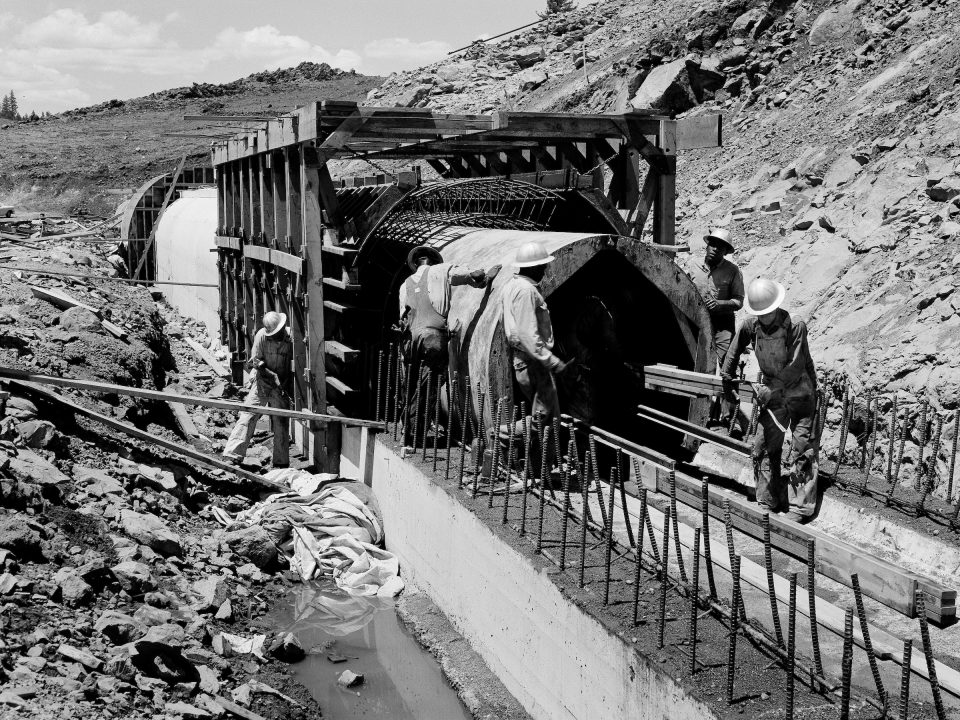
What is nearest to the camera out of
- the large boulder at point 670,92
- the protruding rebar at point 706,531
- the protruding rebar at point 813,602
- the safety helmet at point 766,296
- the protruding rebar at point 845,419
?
the protruding rebar at point 813,602

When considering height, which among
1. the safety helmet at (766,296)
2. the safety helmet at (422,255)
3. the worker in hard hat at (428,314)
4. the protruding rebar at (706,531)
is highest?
the safety helmet at (422,255)

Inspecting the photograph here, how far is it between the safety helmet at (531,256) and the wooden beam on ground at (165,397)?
2.61 metres

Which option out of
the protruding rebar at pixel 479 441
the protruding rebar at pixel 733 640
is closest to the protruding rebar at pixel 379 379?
the protruding rebar at pixel 479 441

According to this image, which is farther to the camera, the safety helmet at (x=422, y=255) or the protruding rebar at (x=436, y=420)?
the safety helmet at (x=422, y=255)

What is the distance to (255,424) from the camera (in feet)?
35.9

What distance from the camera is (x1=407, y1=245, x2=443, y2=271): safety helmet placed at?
9.34 metres

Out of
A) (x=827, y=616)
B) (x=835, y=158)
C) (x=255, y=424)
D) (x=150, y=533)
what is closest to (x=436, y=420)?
(x=150, y=533)

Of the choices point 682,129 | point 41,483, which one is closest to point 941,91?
point 682,129

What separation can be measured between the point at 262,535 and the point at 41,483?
6.08ft

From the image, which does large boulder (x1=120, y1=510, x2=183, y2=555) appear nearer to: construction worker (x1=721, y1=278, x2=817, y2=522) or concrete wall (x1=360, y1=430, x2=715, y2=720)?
concrete wall (x1=360, y1=430, x2=715, y2=720)

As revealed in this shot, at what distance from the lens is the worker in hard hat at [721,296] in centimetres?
926

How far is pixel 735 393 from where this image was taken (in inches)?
322

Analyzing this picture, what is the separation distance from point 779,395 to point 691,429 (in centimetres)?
150

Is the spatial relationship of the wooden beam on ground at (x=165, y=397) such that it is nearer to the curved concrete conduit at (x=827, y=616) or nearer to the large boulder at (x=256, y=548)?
the large boulder at (x=256, y=548)
